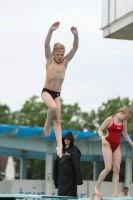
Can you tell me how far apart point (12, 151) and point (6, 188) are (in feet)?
17.4

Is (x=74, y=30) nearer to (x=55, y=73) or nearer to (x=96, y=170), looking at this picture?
(x=55, y=73)

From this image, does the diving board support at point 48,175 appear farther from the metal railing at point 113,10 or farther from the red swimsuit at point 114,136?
the red swimsuit at point 114,136

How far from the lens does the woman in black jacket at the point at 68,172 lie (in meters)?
14.2

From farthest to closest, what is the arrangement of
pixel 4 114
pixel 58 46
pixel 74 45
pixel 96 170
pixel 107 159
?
1. pixel 4 114
2. pixel 96 170
3. pixel 107 159
4. pixel 74 45
5. pixel 58 46

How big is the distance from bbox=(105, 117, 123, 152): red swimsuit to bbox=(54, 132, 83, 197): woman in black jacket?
76 centimetres

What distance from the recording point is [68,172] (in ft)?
46.9

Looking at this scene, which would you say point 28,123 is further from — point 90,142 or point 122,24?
point 122,24

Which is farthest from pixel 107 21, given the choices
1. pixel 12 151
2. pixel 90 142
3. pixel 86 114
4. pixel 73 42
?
pixel 86 114

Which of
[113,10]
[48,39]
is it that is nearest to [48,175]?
[113,10]

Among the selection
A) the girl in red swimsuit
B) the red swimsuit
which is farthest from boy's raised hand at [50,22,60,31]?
the red swimsuit

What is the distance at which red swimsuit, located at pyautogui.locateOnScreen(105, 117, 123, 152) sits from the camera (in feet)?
46.8

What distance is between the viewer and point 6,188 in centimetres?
2247

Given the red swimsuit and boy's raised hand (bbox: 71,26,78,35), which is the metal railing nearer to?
boy's raised hand (bbox: 71,26,78,35)

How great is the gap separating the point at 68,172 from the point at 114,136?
1.22m
